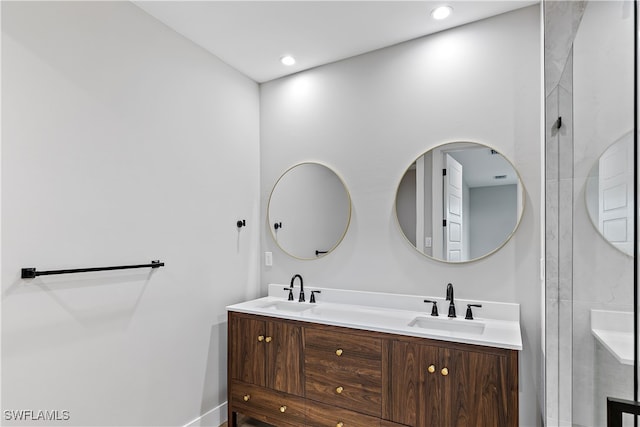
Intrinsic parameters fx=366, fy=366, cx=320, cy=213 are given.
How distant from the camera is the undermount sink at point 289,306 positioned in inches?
102

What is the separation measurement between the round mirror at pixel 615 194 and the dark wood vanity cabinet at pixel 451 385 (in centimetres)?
92

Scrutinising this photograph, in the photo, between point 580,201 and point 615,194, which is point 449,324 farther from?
point 615,194

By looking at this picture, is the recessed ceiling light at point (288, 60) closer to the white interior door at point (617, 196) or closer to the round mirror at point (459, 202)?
the round mirror at point (459, 202)

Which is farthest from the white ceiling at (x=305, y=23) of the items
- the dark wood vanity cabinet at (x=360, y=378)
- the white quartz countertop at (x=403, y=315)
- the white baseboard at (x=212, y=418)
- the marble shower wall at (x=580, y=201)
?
the white baseboard at (x=212, y=418)

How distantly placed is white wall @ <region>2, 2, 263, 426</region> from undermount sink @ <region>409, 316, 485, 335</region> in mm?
1370

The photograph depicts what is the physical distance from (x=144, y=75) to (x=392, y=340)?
205 cm

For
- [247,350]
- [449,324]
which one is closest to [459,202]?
[449,324]

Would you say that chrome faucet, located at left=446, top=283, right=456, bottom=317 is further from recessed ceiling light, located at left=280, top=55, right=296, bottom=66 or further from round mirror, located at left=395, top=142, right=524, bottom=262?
recessed ceiling light, located at left=280, top=55, right=296, bottom=66

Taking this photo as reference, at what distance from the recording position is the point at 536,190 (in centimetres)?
207

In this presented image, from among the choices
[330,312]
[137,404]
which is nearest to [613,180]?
[330,312]

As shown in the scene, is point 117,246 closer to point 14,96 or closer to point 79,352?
point 79,352

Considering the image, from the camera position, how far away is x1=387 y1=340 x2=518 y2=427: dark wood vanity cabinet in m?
1.65

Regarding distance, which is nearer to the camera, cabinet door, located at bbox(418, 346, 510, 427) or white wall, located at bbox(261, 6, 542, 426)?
cabinet door, located at bbox(418, 346, 510, 427)

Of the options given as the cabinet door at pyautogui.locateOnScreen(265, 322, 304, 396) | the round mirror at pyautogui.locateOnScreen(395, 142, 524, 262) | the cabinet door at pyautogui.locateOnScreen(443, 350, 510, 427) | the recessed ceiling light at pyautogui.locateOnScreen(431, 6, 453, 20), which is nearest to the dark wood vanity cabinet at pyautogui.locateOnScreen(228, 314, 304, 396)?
the cabinet door at pyautogui.locateOnScreen(265, 322, 304, 396)
